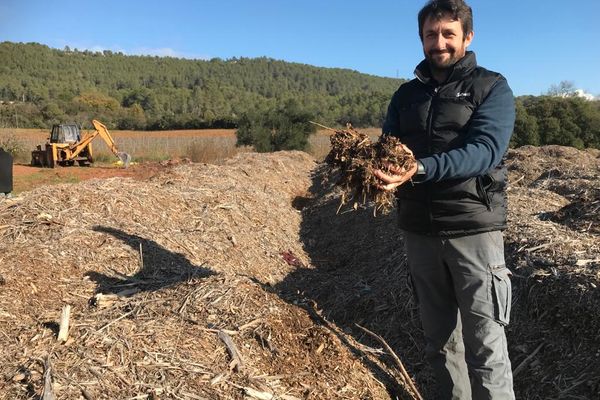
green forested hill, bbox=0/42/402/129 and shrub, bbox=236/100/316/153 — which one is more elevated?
green forested hill, bbox=0/42/402/129

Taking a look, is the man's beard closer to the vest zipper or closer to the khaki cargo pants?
the vest zipper

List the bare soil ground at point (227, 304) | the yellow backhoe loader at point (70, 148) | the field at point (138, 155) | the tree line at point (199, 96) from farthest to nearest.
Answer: the tree line at point (199, 96) < the yellow backhoe loader at point (70, 148) < the field at point (138, 155) < the bare soil ground at point (227, 304)

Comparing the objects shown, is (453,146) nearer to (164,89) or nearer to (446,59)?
(446,59)

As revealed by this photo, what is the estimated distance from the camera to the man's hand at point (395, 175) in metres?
2.16

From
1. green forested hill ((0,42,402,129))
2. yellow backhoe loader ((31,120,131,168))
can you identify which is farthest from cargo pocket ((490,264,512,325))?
green forested hill ((0,42,402,129))

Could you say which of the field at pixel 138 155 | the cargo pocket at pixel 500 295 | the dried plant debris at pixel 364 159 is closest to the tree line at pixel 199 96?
the field at pixel 138 155

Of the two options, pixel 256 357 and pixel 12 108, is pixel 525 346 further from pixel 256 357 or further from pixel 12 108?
pixel 12 108

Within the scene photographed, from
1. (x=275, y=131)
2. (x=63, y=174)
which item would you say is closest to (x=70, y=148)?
(x=63, y=174)

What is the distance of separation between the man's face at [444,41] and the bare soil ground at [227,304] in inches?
80.8

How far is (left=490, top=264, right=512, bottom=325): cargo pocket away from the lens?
2.34 m

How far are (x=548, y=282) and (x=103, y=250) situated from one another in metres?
4.22

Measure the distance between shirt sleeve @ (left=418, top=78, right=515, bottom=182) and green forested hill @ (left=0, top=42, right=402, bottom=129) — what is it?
24288mm

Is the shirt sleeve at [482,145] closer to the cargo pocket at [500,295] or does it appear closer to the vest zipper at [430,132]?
the vest zipper at [430,132]

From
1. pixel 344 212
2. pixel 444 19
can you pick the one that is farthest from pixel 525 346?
pixel 344 212
